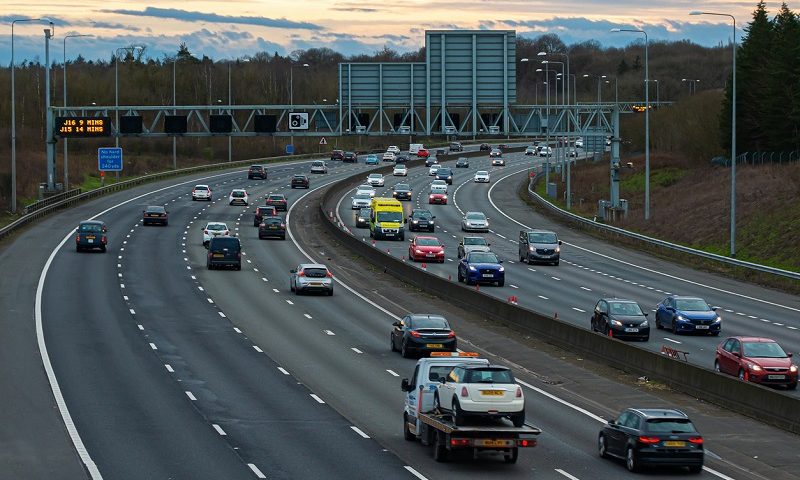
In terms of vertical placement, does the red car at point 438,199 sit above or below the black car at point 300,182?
below

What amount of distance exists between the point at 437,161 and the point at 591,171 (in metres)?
33.1

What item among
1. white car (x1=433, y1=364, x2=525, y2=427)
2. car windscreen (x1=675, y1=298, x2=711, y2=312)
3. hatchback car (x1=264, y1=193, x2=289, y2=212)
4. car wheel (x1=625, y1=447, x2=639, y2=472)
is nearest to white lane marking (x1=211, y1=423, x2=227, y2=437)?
white car (x1=433, y1=364, x2=525, y2=427)

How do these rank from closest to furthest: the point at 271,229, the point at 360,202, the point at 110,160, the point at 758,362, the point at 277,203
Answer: the point at 758,362, the point at 271,229, the point at 277,203, the point at 360,202, the point at 110,160

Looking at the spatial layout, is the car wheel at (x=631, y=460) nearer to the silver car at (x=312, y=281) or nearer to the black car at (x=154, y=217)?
the silver car at (x=312, y=281)

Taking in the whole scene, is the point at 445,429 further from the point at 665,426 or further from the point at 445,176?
the point at 445,176

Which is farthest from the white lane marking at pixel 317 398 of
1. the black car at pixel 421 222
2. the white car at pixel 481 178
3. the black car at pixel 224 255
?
the white car at pixel 481 178

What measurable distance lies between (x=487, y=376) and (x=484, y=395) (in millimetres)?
575

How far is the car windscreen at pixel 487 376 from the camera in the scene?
25.9 m

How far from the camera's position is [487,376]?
2605cm

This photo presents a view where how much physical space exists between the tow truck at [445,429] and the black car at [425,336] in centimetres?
1200

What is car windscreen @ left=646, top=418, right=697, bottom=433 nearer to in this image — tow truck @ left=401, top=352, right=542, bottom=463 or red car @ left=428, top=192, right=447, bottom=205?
tow truck @ left=401, top=352, right=542, bottom=463

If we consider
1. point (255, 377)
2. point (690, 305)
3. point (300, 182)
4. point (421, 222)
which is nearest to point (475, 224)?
point (421, 222)

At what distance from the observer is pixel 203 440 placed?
29031 millimetres

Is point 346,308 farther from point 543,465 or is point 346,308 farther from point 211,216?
point 211,216
